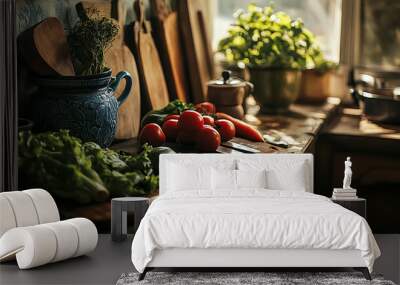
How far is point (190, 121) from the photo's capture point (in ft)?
17.1

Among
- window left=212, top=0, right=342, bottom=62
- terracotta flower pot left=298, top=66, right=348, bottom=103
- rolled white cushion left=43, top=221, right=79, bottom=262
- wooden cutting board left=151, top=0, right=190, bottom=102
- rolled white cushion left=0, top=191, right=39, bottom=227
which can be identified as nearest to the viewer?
rolled white cushion left=43, top=221, right=79, bottom=262

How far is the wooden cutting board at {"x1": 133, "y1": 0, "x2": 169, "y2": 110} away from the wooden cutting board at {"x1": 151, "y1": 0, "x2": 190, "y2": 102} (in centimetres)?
6

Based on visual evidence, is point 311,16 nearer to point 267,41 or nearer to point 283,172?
point 267,41

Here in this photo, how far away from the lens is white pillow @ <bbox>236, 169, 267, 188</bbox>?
16.5ft

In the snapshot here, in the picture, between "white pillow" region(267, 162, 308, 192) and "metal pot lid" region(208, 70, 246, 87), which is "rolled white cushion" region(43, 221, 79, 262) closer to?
"white pillow" region(267, 162, 308, 192)

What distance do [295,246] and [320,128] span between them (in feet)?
4.43

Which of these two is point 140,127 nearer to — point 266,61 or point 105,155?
point 105,155

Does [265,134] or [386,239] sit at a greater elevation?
[265,134]

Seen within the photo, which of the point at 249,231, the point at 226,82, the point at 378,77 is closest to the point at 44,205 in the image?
the point at 249,231

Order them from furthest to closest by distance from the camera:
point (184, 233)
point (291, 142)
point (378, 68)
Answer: point (378, 68) < point (291, 142) < point (184, 233)

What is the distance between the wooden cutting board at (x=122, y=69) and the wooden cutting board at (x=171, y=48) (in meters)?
0.21

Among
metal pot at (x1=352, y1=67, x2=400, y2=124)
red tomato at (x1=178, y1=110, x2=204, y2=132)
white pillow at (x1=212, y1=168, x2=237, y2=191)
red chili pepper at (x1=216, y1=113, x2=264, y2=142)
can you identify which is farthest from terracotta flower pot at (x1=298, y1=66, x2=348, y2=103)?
white pillow at (x1=212, y1=168, x2=237, y2=191)

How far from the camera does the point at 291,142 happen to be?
523 centimetres

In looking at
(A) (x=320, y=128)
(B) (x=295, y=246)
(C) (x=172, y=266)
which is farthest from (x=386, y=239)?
(C) (x=172, y=266)
